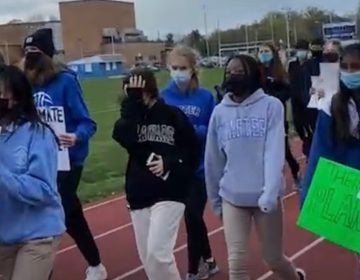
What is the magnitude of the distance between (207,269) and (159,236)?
1.73m

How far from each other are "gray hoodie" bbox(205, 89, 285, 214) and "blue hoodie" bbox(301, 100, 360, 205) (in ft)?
1.74

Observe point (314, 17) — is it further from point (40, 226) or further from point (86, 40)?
point (40, 226)

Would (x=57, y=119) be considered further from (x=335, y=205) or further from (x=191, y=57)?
(x=335, y=205)

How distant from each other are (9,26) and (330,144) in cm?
12467

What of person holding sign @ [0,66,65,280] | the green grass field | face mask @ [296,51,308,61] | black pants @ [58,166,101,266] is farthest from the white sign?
face mask @ [296,51,308,61]

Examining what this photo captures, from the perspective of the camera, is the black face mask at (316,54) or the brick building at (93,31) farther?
the brick building at (93,31)

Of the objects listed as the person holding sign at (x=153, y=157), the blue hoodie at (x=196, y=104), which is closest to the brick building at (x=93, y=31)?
the blue hoodie at (x=196, y=104)

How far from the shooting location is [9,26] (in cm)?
12525

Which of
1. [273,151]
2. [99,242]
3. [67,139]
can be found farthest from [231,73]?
[99,242]

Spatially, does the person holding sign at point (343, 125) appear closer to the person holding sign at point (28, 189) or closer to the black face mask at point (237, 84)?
the black face mask at point (237, 84)

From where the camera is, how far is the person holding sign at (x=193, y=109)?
6465 mm

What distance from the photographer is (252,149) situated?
5.19 m

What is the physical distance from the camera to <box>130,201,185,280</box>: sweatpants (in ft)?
17.4

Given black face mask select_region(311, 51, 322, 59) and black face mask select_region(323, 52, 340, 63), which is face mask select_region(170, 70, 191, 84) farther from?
black face mask select_region(311, 51, 322, 59)
